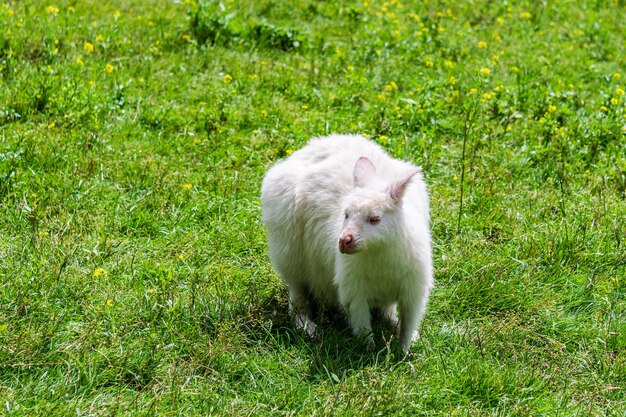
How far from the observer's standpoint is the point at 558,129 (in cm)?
761

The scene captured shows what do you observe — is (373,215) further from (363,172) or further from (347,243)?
(363,172)

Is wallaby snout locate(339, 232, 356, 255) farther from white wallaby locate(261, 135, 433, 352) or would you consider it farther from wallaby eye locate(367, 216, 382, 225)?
wallaby eye locate(367, 216, 382, 225)

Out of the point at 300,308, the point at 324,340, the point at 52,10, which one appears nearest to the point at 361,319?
the point at 324,340

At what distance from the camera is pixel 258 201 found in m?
6.63

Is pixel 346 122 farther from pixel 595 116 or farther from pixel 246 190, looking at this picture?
pixel 595 116

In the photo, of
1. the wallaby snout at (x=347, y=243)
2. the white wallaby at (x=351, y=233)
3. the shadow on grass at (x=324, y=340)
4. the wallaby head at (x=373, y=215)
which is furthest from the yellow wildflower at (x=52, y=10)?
the wallaby snout at (x=347, y=243)

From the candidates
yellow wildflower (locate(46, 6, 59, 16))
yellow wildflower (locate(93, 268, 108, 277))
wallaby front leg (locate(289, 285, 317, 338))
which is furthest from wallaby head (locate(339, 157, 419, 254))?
yellow wildflower (locate(46, 6, 59, 16))

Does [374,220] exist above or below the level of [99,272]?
above

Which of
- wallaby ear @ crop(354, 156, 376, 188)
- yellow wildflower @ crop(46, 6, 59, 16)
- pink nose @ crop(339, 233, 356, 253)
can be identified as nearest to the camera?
pink nose @ crop(339, 233, 356, 253)

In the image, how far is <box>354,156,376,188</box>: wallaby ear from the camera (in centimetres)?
498

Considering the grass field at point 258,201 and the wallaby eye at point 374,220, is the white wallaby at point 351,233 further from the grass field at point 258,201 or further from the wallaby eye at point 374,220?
the grass field at point 258,201

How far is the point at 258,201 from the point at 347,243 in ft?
6.96

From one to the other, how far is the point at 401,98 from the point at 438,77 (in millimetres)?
913

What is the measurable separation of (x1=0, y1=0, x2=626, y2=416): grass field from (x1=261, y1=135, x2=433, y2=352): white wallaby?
0.23m
